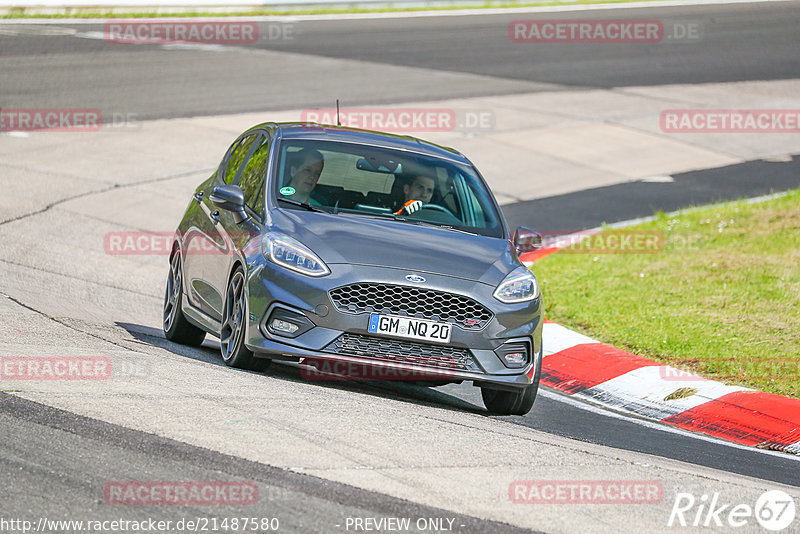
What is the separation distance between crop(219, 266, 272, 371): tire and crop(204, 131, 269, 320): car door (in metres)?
0.17

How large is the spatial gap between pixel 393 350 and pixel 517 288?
3.15 feet

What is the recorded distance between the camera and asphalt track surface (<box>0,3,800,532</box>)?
5.41 metres

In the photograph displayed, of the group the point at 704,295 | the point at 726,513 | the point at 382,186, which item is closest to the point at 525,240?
the point at 382,186

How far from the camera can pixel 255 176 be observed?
29.7ft

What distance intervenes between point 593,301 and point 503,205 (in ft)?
16.2

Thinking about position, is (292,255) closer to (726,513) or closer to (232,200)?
(232,200)

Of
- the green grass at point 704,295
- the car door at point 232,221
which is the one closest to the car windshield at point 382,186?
the car door at point 232,221

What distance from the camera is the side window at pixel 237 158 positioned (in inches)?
380

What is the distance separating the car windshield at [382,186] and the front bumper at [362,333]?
0.94 meters

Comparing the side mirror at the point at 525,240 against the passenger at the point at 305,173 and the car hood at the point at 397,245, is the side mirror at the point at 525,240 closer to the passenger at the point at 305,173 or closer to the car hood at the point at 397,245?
the car hood at the point at 397,245

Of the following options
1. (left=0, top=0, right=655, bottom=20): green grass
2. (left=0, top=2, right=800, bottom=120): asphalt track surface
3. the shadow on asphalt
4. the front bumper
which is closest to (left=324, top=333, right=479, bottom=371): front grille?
the front bumper

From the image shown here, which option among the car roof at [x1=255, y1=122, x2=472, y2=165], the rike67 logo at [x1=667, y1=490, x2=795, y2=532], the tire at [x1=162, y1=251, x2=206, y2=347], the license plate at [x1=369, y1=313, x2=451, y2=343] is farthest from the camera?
the tire at [x1=162, y1=251, x2=206, y2=347]

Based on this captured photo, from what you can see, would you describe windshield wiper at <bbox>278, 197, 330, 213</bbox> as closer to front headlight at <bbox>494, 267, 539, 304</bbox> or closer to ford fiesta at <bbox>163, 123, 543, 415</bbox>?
ford fiesta at <bbox>163, 123, 543, 415</bbox>

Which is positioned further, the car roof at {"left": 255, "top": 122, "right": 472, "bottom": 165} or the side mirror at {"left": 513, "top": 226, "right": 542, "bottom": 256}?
the car roof at {"left": 255, "top": 122, "right": 472, "bottom": 165}
